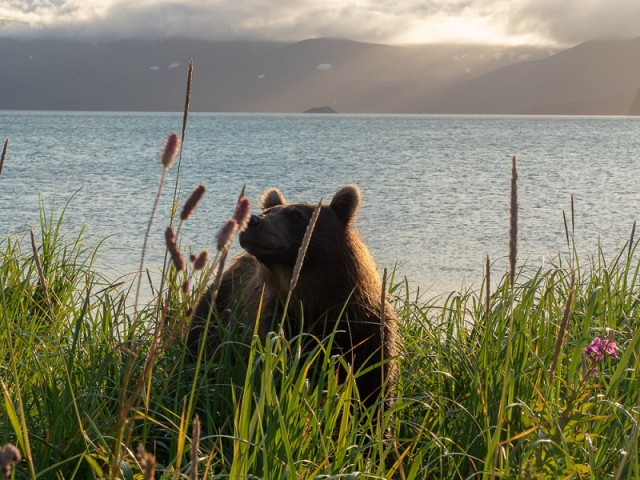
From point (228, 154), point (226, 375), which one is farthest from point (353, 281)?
point (228, 154)

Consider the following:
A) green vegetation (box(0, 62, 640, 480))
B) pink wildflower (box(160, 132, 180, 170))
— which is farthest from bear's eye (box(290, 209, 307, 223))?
pink wildflower (box(160, 132, 180, 170))

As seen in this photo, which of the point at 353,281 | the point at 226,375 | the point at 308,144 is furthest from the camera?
the point at 308,144

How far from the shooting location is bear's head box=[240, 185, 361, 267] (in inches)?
167

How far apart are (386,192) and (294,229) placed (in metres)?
21.9

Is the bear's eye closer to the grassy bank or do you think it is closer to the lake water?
the grassy bank

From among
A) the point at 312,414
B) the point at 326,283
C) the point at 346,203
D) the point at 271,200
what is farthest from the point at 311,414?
the point at 271,200

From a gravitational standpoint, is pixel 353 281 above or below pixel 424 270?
above

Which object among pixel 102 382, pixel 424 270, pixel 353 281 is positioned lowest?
pixel 424 270

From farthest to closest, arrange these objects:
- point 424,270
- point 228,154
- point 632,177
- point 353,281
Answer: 1. point 228,154
2. point 632,177
3. point 424,270
4. point 353,281

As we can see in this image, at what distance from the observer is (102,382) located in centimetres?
368

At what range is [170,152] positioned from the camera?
1470mm

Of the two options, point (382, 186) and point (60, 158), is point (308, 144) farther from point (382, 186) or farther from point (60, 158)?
point (382, 186)

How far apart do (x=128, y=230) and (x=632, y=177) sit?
2504cm

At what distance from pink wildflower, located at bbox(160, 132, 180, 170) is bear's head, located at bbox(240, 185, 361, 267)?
257cm
